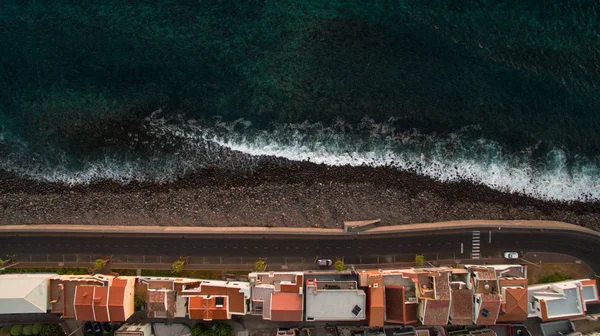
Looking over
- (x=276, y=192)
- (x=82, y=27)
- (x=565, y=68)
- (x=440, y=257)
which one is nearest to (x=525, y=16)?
(x=565, y=68)

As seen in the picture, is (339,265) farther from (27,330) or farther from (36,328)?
(27,330)

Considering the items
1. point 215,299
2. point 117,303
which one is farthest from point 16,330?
point 215,299

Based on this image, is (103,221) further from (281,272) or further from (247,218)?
(281,272)

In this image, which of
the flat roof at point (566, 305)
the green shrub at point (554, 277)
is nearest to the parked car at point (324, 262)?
the flat roof at point (566, 305)

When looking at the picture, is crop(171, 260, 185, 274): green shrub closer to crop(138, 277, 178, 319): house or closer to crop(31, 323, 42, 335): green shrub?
crop(138, 277, 178, 319): house

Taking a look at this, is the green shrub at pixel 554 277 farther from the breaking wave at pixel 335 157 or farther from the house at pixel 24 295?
the house at pixel 24 295

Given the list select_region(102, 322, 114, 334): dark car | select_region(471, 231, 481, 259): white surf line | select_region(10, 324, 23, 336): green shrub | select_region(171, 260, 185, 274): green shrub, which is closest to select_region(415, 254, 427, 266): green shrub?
select_region(471, 231, 481, 259): white surf line
